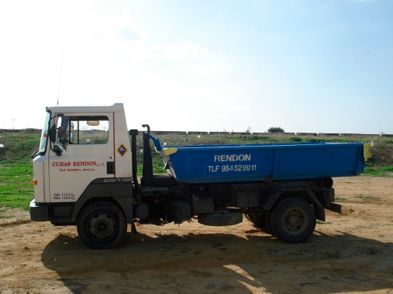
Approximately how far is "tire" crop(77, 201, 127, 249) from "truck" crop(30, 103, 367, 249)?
0.02m

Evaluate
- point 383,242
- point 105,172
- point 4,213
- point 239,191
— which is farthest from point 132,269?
point 4,213

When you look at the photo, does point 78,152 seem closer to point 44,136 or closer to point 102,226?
point 44,136

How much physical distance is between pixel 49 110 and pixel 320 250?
582cm

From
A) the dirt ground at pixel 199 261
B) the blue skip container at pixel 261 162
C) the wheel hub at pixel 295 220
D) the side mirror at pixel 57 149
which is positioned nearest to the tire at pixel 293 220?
the wheel hub at pixel 295 220

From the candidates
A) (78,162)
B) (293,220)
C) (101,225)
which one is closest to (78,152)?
(78,162)

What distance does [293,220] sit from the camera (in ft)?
33.7

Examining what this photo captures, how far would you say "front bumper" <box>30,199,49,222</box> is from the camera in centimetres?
913

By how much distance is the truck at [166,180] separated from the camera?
917 centimetres

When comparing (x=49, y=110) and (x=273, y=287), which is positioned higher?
(x=49, y=110)

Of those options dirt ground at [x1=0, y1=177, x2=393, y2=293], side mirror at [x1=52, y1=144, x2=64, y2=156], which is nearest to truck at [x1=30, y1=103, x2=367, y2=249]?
side mirror at [x1=52, y1=144, x2=64, y2=156]

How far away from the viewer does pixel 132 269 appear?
827 cm

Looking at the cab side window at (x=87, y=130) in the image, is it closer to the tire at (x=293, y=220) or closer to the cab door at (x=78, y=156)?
the cab door at (x=78, y=156)

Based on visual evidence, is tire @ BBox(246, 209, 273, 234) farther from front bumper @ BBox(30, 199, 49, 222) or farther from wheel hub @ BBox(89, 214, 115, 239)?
front bumper @ BBox(30, 199, 49, 222)

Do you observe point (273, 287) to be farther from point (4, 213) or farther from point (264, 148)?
point (4, 213)
